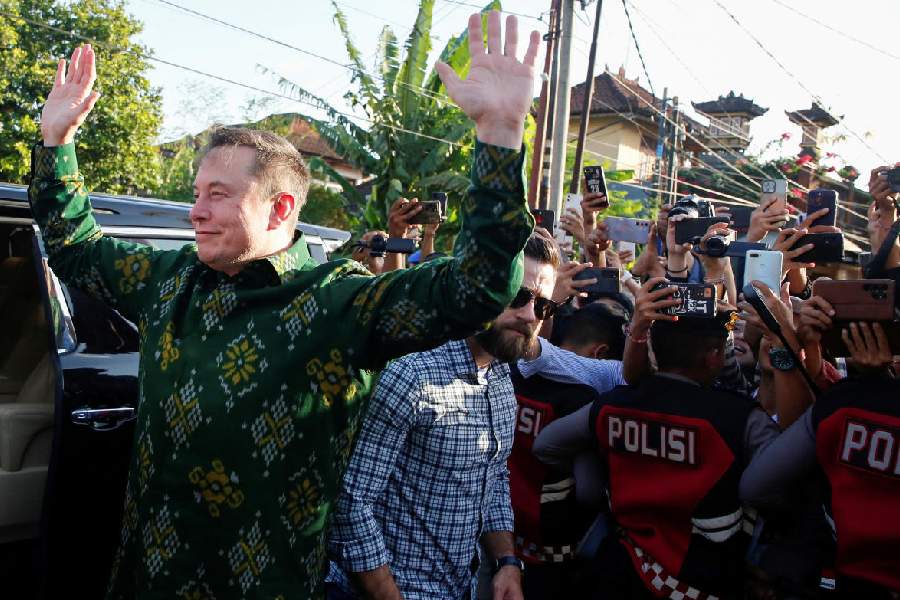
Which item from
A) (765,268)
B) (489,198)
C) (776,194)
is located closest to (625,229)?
(776,194)

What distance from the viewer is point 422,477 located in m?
2.28

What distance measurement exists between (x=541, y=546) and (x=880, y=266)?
1695mm

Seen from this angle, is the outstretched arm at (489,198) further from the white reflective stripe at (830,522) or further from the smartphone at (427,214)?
the smartphone at (427,214)

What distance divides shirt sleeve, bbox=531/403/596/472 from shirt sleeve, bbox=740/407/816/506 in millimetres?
568

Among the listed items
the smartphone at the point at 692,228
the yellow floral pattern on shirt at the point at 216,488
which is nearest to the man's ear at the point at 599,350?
the smartphone at the point at 692,228

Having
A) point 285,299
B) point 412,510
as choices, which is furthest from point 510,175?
point 412,510

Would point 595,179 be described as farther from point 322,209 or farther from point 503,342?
point 322,209

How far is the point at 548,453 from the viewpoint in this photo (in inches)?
114

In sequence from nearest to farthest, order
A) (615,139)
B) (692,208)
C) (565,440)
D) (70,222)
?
(70,222), (565,440), (692,208), (615,139)

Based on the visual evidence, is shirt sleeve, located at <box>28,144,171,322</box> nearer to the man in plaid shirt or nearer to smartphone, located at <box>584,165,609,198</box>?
the man in plaid shirt

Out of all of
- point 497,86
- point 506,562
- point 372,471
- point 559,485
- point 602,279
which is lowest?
point 506,562

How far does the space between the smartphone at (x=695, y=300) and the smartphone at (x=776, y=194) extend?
47.3 inches

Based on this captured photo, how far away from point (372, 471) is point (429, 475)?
0.19 meters

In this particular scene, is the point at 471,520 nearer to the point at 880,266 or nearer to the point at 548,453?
the point at 548,453
